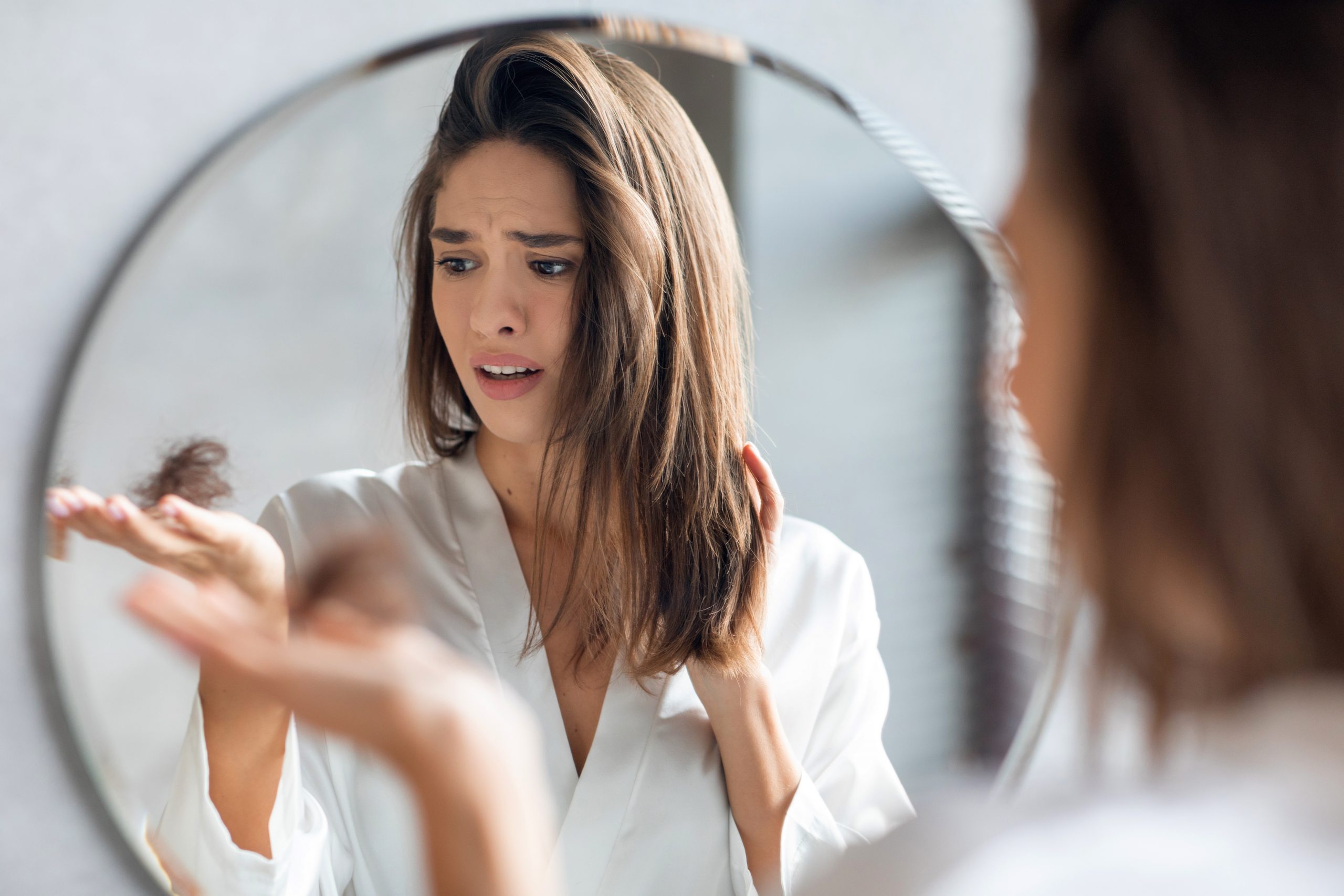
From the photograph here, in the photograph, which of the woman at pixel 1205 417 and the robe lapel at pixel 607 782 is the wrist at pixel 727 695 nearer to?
the robe lapel at pixel 607 782

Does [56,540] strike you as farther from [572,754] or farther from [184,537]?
[572,754]

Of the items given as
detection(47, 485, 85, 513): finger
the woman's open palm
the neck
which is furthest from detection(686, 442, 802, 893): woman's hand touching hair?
detection(47, 485, 85, 513): finger

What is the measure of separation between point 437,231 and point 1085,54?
1.05 ft

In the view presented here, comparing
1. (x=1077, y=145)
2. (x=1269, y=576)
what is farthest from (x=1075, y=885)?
(x=1077, y=145)

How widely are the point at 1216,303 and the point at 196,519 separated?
46cm

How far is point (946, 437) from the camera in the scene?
578mm

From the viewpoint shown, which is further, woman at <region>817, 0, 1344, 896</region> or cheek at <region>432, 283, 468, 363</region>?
cheek at <region>432, 283, 468, 363</region>

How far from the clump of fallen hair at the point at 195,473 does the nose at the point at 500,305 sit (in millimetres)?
150

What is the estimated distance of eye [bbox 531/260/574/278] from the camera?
475 mm

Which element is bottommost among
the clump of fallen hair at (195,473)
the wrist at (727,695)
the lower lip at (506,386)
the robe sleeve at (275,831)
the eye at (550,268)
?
the robe sleeve at (275,831)

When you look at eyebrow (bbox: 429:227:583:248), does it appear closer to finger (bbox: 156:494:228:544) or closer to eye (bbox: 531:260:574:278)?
eye (bbox: 531:260:574:278)

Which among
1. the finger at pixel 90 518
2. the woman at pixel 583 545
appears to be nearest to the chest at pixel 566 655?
the woman at pixel 583 545

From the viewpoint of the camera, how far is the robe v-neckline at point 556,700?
0.50 m

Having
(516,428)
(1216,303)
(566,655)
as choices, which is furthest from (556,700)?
(1216,303)
